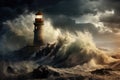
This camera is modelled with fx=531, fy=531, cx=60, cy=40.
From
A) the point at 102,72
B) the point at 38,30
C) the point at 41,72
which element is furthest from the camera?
the point at 38,30

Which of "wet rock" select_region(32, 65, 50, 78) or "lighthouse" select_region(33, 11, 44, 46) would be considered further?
"lighthouse" select_region(33, 11, 44, 46)

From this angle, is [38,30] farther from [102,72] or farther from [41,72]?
[102,72]

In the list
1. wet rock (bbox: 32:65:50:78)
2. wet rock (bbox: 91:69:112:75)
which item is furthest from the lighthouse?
wet rock (bbox: 91:69:112:75)

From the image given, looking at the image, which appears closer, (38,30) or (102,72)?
(102,72)

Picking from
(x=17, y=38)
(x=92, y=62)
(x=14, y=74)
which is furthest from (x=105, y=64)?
(x=17, y=38)

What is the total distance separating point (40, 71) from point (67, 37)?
1171 cm

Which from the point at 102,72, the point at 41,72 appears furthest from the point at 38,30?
the point at 102,72

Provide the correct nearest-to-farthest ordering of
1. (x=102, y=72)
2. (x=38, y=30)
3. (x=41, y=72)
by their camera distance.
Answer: (x=102, y=72) < (x=41, y=72) < (x=38, y=30)

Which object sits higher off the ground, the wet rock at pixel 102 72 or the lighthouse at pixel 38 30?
the lighthouse at pixel 38 30

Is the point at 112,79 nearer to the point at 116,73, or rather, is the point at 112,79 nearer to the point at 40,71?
the point at 116,73

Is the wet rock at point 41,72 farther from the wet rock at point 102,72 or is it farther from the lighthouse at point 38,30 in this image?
the lighthouse at point 38,30

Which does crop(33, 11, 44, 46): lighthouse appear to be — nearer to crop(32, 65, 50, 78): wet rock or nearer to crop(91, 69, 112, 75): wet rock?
crop(32, 65, 50, 78): wet rock

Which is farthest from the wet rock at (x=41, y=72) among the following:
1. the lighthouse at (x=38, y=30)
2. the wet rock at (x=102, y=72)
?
the lighthouse at (x=38, y=30)

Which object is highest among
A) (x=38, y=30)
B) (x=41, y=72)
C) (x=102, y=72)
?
(x=38, y=30)
